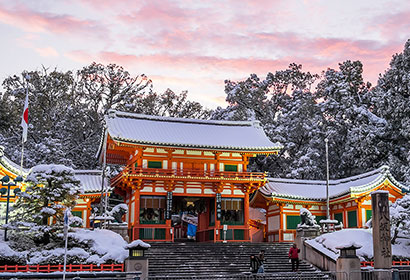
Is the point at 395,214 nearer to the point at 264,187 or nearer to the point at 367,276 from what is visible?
the point at 367,276

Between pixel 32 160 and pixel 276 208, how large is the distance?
24.6m

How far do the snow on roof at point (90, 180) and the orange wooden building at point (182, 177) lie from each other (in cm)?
121

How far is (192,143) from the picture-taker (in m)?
35.5

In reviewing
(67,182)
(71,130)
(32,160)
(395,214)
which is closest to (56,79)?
(71,130)

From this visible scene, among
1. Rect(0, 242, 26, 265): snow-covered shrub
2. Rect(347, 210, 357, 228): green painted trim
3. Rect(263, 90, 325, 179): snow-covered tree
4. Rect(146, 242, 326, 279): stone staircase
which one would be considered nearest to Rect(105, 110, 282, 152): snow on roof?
Rect(347, 210, 357, 228): green painted trim

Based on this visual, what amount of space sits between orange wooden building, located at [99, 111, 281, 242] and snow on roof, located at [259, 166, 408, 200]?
264 cm

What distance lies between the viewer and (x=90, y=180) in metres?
37.9

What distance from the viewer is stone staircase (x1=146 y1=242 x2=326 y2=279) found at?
82.0ft

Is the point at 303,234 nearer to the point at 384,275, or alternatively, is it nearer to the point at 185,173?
the point at 384,275

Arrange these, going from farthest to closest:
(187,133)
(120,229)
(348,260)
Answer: (187,133) < (120,229) < (348,260)

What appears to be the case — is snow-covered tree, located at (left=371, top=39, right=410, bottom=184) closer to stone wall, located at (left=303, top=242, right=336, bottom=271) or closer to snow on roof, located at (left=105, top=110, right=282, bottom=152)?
snow on roof, located at (left=105, top=110, right=282, bottom=152)

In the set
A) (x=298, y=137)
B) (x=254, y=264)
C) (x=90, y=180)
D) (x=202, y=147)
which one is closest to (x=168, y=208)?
(x=202, y=147)

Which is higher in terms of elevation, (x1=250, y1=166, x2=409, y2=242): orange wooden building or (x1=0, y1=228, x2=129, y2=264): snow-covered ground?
(x1=250, y1=166, x2=409, y2=242): orange wooden building

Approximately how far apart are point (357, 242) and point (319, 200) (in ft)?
39.1
